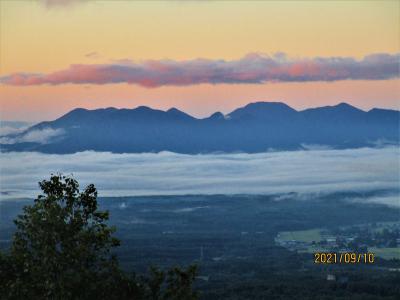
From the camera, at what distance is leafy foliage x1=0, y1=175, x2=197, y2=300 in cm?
2603

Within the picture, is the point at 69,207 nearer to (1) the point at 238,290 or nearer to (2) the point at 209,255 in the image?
(1) the point at 238,290

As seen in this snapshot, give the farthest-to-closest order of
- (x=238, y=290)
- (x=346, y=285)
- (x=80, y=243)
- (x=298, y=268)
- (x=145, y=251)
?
(x=145, y=251), (x=298, y=268), (x=346, y=285), (x=238, y=290), (x=80, y=243)

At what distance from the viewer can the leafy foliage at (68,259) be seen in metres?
26.0

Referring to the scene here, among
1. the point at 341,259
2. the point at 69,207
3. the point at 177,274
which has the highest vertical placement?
the point at 69,207

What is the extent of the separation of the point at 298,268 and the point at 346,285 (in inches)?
1555

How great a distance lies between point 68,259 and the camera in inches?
1027

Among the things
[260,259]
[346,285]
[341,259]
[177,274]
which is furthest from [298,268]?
[177,274]

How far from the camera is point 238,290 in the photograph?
101125 millimetres
